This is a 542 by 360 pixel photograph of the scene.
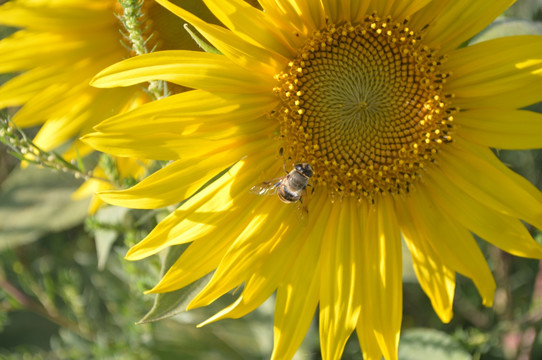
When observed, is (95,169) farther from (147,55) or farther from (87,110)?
(147,55)

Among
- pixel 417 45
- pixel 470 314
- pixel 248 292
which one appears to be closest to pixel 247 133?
pixel 248 292

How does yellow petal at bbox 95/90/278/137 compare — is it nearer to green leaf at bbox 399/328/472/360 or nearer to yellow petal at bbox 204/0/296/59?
yellow petal at bbox 204/0/296/59

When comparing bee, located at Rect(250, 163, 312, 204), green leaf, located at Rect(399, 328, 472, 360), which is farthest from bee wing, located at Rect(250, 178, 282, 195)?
green leaf, located at Rect(399, 328, 472, 360)

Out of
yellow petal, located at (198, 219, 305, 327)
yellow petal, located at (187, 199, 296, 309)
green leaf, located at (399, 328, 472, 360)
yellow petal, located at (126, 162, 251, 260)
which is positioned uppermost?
yellow petal, located at (126, 162, 251, 260)

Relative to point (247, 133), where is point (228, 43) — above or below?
above

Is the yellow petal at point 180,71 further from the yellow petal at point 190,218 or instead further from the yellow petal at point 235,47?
the yellow petal at point 190,218

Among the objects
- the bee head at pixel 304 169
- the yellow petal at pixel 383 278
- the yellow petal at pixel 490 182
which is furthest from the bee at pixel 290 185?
the yellow petal at pixel 490 182
